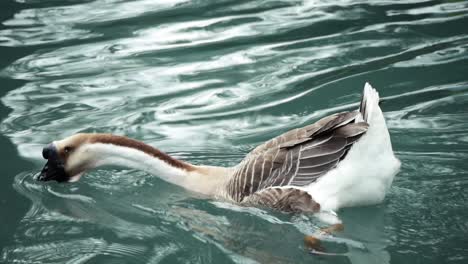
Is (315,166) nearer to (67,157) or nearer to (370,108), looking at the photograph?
(370,108)

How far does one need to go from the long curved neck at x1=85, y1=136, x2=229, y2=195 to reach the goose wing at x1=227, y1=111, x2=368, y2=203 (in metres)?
0.28

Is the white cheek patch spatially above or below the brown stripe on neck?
below

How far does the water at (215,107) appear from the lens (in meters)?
4.26

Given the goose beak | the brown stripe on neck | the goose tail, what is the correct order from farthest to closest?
the goose beak → the brown stripe on neck → the goose tail

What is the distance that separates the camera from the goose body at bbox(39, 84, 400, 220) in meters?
4.31

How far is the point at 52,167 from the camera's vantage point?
200 inches

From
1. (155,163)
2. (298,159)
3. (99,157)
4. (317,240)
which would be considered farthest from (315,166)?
(99,157)

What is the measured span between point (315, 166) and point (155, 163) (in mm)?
1260

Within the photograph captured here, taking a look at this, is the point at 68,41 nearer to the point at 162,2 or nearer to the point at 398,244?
the point at 162,2

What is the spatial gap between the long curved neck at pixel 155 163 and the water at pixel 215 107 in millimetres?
135

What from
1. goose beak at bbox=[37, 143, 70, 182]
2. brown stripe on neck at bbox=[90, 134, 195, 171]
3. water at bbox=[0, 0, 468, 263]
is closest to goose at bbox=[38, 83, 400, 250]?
brown stripe on neck at bbox=[90, 134, 195, 171]

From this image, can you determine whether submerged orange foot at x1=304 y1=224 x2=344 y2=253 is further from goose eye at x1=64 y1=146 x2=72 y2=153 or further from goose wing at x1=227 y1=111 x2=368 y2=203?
goose eye at x1=64 y1=146 x2=72 y2=153

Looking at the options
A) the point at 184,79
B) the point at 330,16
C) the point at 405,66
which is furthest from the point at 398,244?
the point at 330,16

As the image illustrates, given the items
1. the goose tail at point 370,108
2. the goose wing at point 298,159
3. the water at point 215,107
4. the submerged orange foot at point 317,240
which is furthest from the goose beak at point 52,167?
the goose tail at point 370,108
